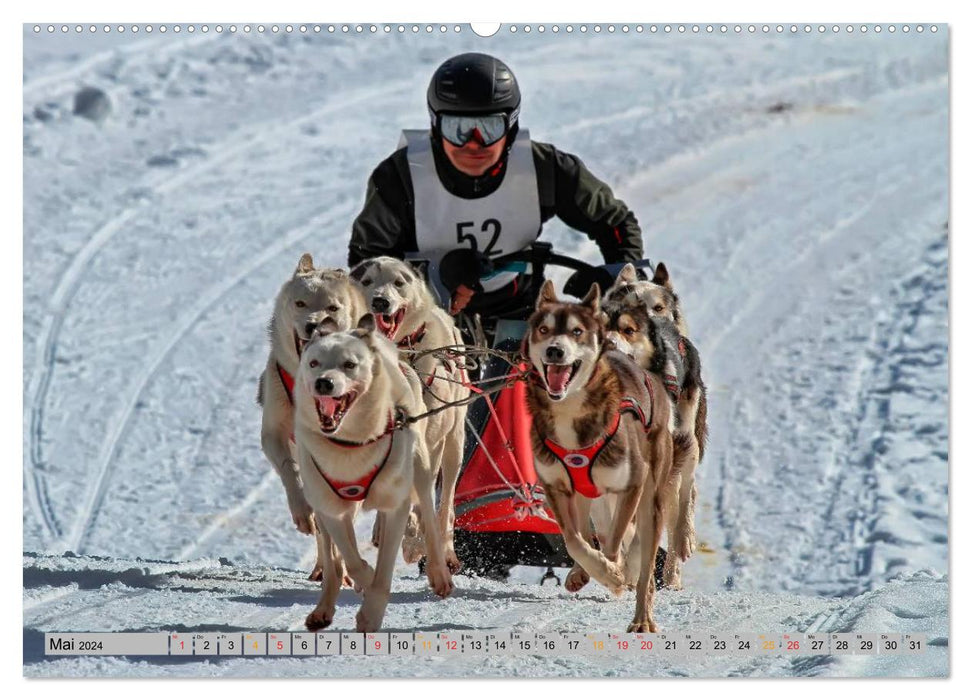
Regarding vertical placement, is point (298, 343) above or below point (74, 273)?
above

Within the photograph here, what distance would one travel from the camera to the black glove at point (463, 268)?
632 cm

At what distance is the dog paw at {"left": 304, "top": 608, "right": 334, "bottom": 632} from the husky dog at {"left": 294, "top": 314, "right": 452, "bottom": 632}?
14 centimetres

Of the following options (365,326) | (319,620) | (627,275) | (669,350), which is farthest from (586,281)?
(319,620)

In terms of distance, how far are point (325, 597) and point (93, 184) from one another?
319 inches

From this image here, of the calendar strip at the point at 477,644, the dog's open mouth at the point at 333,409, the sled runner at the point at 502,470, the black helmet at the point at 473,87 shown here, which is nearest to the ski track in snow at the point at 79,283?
the sled runner at the point at 502,470

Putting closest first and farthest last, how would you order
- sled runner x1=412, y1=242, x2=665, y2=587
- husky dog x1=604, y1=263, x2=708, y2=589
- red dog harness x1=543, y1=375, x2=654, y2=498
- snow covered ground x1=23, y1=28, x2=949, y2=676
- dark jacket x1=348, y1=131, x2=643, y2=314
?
red dog harness x1=543, y1=375, x2=654, y2=498 → husky dog x1=604, y1=263, x2=708, y2=589 → dark jacket x1=348, y1=131, x2=643, y2=314 → sled runner x1=412, y1=242, x2=665, y2=587 → snow covered ground x1=23, y1=28, x2=949, y2=676

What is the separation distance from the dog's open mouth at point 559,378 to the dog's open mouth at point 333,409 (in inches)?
21.5

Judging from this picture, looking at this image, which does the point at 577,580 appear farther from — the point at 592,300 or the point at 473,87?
the point at 473,87

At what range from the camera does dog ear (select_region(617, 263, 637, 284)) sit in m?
5.95

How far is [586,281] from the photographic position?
608 cm

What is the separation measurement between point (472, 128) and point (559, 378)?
1.31m

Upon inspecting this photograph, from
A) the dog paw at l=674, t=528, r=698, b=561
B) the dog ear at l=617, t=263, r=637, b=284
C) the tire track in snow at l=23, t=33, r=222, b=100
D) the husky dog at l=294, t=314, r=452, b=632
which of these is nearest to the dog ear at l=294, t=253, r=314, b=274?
the husky dog at l=294, t=314, r=452, b=632

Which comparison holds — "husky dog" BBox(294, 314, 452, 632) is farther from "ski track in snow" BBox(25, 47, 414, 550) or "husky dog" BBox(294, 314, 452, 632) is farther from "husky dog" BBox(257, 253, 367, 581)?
"ski track in snow" BBox(25, 47, 414, 550)
